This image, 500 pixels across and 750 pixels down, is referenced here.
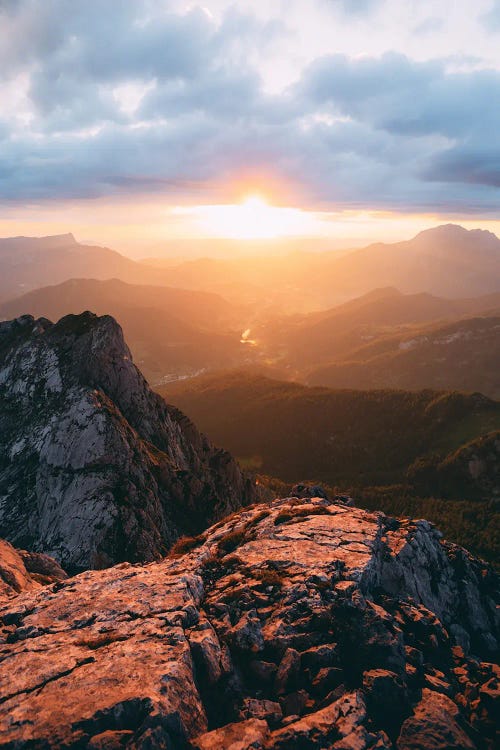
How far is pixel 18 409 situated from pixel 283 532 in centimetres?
5813

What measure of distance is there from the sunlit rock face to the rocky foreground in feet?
69.8

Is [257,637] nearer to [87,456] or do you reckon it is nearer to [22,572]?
[22,572]

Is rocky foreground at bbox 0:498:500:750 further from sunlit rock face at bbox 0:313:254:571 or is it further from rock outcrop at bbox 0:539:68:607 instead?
sunlit rock face at bbox 0:313:254:571

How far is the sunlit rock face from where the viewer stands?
58750mm

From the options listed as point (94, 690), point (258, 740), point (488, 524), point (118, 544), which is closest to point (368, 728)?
point (258, 740)

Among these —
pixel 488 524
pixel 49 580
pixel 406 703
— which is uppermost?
pixel 406 703

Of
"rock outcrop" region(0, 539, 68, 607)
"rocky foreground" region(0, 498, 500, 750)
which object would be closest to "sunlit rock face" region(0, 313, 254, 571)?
"rock outcrop" region(0, 539, 68, 607)

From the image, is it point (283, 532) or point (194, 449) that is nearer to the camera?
point (283, 532)

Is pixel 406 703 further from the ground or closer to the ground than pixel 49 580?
further from the ground

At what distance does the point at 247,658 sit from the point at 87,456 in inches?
1853

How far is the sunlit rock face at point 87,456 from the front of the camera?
58.8 metres

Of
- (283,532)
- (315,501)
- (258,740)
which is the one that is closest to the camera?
(258,740)

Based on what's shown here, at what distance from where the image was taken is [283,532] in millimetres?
40406

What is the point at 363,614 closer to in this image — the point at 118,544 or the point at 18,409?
the point at 118,544
